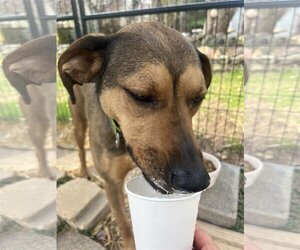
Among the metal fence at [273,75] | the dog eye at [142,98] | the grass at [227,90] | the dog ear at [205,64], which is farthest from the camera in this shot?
the grass at [227,90]

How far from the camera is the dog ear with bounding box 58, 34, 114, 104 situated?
127 cm

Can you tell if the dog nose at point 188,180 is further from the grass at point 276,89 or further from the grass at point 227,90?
the grass at point 227,90

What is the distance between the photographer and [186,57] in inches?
49.4

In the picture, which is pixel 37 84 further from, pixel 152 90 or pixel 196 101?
pixel 196 101

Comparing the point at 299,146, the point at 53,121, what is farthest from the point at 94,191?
the point at 299,146

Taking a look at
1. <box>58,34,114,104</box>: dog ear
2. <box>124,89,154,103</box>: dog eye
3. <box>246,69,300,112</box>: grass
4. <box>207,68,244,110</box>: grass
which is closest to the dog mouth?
<box>124,89,154,103</box>: dog eye

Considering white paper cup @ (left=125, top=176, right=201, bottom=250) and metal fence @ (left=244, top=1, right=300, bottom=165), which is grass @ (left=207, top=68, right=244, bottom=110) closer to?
metal fence @ (left=244, top=1, right=300, bottom=165)

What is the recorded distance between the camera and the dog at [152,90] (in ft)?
3.56

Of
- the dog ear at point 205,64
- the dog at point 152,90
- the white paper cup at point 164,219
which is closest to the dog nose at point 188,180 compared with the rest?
the dog at point 152,90

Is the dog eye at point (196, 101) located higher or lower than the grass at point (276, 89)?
lower

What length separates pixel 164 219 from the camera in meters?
1.23

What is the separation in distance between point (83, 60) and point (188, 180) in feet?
2.22

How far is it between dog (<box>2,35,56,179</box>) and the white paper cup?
14.3 inches

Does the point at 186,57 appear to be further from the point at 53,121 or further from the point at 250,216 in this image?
the point at 250,216
